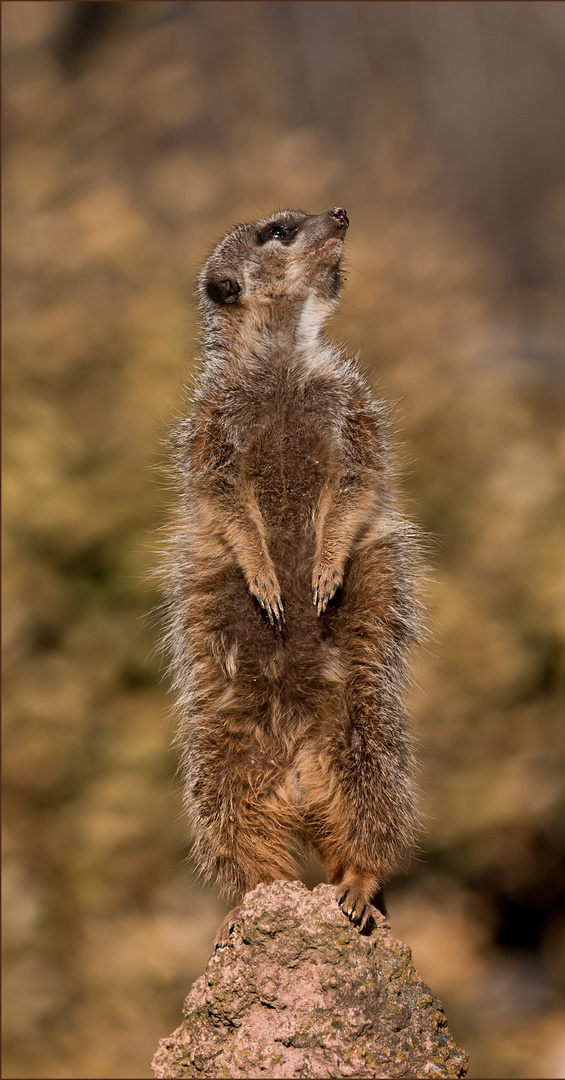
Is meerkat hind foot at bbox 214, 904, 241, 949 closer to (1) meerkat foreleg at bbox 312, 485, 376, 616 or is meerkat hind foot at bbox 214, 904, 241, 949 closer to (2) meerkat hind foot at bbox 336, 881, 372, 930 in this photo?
(2) meerkat hind foot at bbox 336, 881, 372, 930

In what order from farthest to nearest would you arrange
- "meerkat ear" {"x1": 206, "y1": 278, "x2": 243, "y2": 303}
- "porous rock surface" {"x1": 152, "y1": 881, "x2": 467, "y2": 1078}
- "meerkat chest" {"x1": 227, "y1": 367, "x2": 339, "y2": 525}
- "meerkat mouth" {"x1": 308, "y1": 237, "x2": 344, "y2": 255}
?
"meerkat ear" {"x1": 206, "y1": 278, "x2": 243, "y2": 303}
"meerkat mouth" {"x1": 308, "y1": 237, "x2": 344, "y2": 255}
"meerkat chest" {"x1": 227, "y1": 367, "x2": 339, "y2": 525}
"porous rock surface" {"x1": 152, "y1": 881, "x2": 467, "y2": 1078}

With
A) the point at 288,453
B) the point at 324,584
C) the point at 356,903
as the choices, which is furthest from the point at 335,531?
the point at 356,903

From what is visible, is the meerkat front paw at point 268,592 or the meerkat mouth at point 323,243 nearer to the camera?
the meerkat front paw at point 268,592

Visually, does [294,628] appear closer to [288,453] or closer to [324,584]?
[324,584]

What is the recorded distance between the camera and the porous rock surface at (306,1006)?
227cm

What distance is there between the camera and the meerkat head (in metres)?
2.93

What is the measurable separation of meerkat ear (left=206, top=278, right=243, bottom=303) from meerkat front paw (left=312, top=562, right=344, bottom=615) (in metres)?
0.97

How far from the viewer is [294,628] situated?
271 centimetres

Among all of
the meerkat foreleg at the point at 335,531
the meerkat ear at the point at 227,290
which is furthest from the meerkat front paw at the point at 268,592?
the meerkat ear at the point at 227,290

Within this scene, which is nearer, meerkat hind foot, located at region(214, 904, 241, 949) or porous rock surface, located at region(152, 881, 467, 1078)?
porous rock surface, located at region(152, 881, 467, 1078)

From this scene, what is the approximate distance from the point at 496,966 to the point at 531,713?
1.87m

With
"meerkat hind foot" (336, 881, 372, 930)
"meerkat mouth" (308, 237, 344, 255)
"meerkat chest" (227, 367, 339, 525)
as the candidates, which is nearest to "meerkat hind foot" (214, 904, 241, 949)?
"meerkat hind foot" (336, 881, 372, 930)

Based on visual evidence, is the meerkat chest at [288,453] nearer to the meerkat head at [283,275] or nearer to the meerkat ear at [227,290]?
the meerkat head at [283,275]

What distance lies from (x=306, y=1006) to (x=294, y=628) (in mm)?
986
